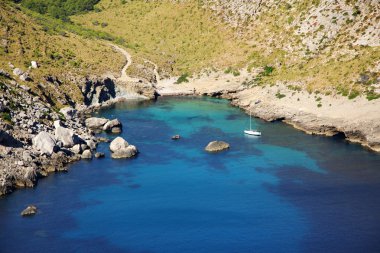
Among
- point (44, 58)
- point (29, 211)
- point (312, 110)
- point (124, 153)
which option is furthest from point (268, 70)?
point (29, 211)

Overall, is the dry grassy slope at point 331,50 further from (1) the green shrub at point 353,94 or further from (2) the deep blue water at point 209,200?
(2) the deep blue water at point 209,200

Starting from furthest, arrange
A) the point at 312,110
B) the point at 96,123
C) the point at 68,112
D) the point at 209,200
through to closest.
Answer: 1. the point at 312,110
2. the point at 96,123
3. the point at 68,112
4. the point at 209,200

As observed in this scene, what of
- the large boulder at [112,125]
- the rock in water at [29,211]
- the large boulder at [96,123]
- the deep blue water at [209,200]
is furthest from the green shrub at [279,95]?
the rock in water at [29,211]

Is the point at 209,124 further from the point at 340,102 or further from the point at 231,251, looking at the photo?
the point at 231,251

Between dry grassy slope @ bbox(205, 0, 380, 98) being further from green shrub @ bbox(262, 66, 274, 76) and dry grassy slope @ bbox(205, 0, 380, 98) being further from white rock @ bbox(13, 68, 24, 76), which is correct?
white rock @ bbox(13, 68, 24, 76)

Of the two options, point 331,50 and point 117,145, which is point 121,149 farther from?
point 331,50
